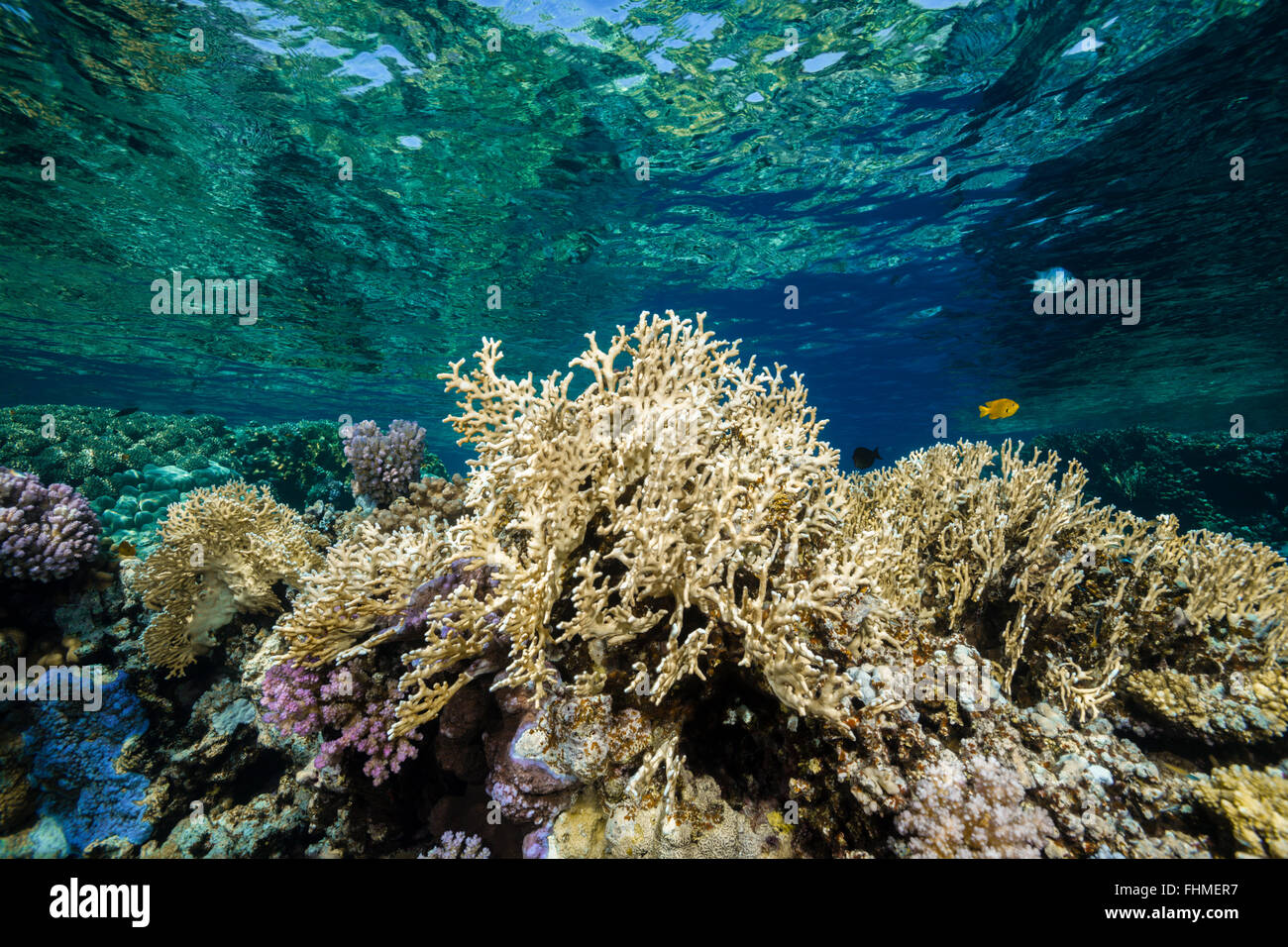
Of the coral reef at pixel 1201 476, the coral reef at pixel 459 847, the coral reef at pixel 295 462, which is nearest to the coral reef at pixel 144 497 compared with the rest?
the coral reef at pixel 295 462

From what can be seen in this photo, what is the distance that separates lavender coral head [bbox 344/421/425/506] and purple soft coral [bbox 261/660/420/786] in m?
4.01

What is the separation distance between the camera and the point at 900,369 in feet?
99.6

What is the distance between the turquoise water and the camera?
8906mm

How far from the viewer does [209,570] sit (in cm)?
486

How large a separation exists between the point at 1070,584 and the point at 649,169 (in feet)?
43.8

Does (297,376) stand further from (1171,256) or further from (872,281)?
(1171,256)

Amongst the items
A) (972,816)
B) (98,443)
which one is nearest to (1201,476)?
(972,816)

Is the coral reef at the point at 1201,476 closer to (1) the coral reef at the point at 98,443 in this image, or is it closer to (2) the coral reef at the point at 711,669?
(2) the coral reef at the point at 711,669

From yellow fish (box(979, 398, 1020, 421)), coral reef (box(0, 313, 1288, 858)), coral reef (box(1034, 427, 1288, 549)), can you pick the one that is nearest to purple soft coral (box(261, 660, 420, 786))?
coral reef (box(0, 313, 1288, 858))

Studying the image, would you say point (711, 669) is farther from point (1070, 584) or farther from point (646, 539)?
point (1070, 584)

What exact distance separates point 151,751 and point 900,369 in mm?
34663

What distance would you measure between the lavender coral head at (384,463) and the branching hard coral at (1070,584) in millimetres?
6151

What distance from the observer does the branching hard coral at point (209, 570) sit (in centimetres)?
464
